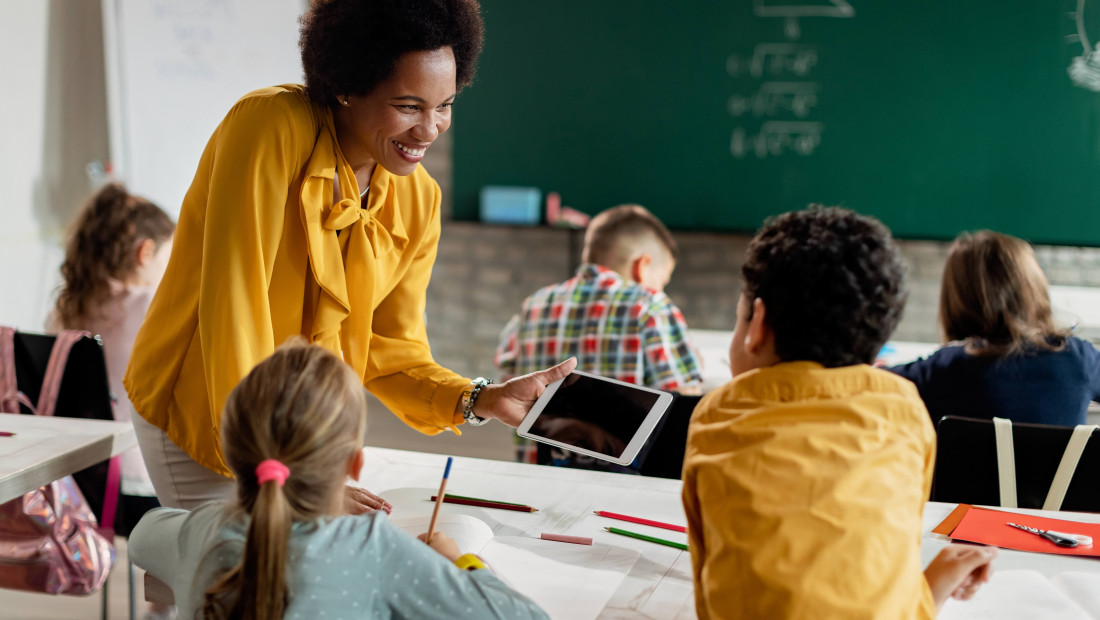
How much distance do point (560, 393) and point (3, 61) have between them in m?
3.48

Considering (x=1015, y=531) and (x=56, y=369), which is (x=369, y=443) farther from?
(x=1015, y=531)

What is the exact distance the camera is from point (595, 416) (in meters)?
1.45

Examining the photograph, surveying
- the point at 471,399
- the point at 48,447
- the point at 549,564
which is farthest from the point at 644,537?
the point at 48,447

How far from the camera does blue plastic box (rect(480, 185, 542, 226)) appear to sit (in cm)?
438

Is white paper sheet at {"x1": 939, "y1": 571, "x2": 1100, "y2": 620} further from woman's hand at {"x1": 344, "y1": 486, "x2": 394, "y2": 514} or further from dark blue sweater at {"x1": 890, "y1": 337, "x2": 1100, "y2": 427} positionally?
dark blue sweater at {"x1": 890, "y1": 337, "x2": 1100, "y2": 427}

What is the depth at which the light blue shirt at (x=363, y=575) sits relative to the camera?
0.99m

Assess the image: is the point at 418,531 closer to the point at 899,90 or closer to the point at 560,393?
the point at 560,393

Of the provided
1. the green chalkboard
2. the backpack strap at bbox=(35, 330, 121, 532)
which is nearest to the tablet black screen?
the backpack strap at bbox=(35, 330, 121, 532)

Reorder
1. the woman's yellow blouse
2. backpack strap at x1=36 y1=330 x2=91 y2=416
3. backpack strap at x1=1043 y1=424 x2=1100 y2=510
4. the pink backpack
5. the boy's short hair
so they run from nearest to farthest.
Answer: the woman's yellow blouse
backpack strap at x1=1043 y1=424 x2=1100 y2=510
the pink backpack
backpack strap at x1=36 y1=330 x2=91 y2=416
the boy's short hair

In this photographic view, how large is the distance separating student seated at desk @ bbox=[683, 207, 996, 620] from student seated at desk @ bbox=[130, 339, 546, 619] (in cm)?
24

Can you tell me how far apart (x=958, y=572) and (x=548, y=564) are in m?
0.51

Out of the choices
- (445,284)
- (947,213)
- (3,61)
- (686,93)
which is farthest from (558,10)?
(3,61)

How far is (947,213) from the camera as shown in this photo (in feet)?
12.9

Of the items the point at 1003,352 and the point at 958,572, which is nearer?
the point at 958,572
